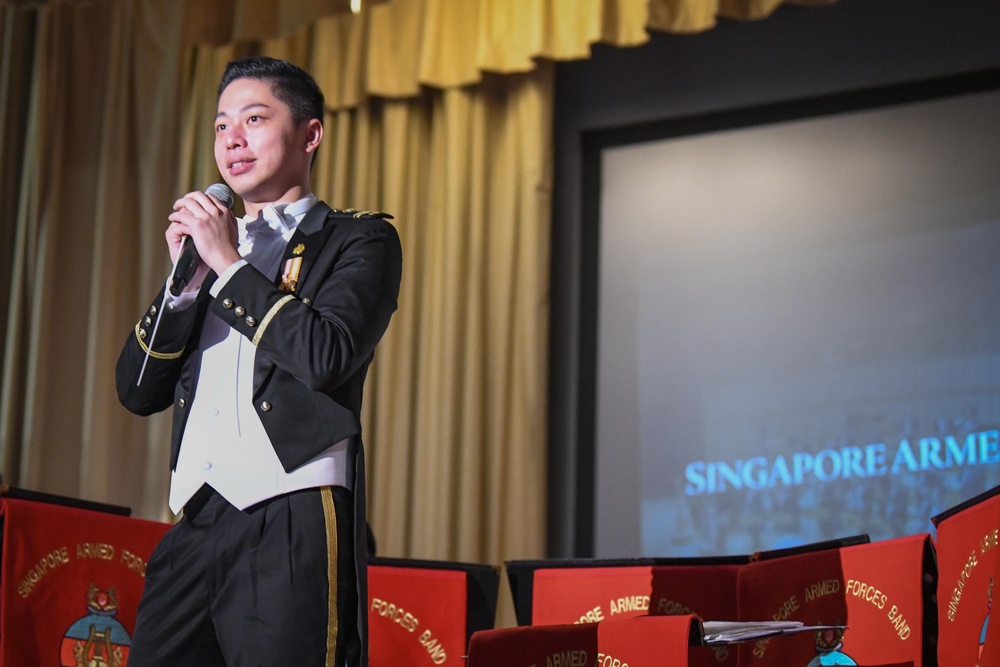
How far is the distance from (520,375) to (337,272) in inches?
86.1

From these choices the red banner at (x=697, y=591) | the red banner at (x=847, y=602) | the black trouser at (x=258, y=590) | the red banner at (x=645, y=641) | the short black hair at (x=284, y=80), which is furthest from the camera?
the red banner at (x=697, y=591)

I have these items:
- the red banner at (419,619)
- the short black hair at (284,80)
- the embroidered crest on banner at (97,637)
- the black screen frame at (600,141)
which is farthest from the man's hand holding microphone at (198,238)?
the black screen frame at (600,141)

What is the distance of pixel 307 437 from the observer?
1.61m

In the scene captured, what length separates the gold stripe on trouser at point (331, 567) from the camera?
154 cm

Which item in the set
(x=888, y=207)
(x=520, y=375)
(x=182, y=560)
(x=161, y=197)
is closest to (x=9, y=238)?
(x=161, y=197)

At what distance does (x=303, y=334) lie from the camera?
1.58m

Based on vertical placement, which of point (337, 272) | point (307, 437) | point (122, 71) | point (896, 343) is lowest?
point (307, 437)

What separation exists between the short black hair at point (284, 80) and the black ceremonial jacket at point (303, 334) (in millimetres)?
138

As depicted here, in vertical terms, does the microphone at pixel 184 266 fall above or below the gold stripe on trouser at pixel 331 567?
above

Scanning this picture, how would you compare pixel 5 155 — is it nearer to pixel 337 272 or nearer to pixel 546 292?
pixel 546 292

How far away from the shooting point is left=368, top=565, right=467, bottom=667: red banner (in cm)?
268

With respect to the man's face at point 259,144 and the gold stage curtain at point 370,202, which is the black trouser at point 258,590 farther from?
the gold stage curtain at point 370,202

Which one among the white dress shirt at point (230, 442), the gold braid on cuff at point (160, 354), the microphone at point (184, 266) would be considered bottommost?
the white dress shirt at point (230, 442)

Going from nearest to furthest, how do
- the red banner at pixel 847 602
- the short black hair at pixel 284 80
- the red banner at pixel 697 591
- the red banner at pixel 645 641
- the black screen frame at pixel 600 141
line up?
the short black hair at pixel 284 80
the red banner at pixel 645 641
the red banner at pixel 847 602
the red banner at pixel 697 591
the black screen frame at pixel 600 141
